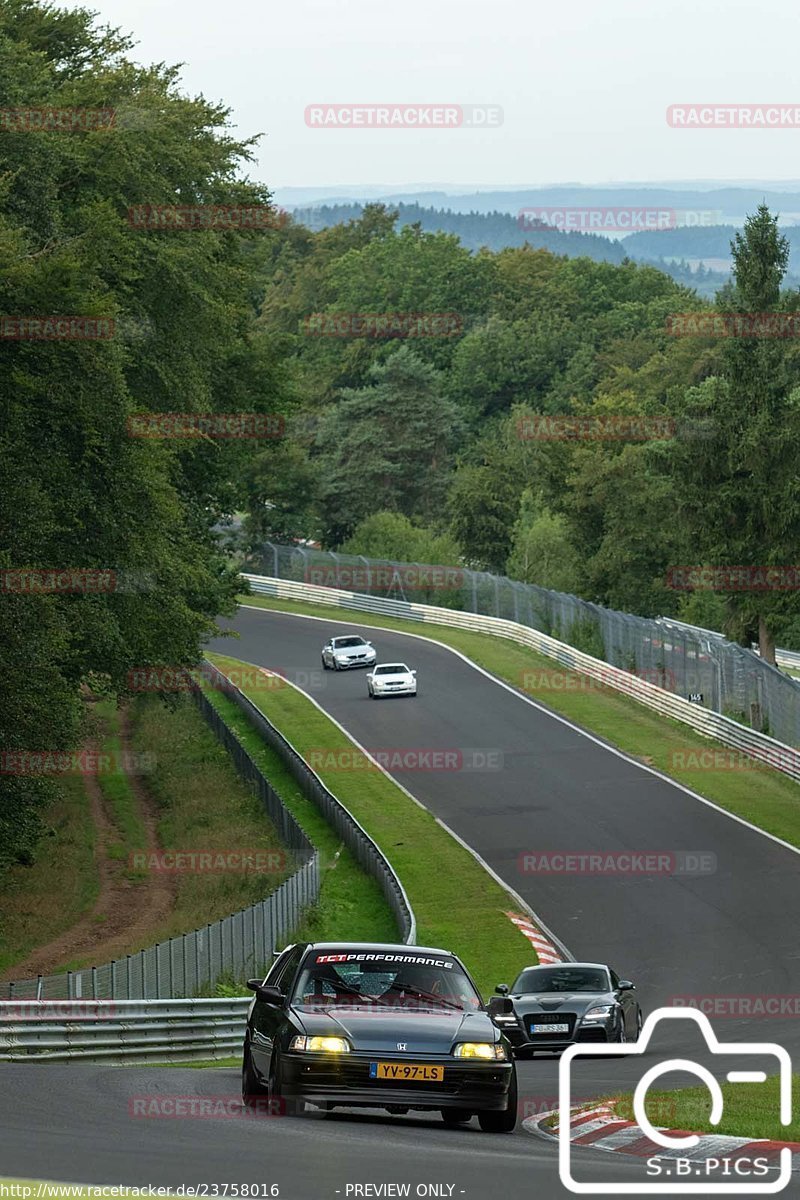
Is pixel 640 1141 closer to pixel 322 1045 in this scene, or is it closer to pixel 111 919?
pixel 322 1045

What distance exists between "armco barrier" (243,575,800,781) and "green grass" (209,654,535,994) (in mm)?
10156

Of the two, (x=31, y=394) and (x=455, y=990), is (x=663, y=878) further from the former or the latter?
(x=455, y=990)

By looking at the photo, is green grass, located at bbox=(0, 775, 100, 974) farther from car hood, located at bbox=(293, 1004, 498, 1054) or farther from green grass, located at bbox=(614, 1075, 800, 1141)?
car hood, located at bbox=(293, 1004, 498, 1054)

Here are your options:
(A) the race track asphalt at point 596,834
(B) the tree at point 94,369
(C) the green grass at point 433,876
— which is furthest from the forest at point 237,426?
(A) the race track asphalt at point 596,834

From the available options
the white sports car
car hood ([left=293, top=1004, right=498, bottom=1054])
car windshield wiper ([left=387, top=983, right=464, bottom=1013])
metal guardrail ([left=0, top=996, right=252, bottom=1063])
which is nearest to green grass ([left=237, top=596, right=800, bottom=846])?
the white sports car

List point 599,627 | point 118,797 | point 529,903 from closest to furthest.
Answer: point 529,903 → point 118,797 → point 599,627

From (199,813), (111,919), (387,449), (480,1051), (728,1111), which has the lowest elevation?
(199,813)

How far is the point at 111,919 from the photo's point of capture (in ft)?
121

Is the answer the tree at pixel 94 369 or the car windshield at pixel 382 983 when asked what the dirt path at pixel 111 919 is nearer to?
the tree at pixel 94 369

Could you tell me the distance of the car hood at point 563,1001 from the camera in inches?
896

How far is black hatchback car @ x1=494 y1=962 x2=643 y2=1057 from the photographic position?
2258 centimetres

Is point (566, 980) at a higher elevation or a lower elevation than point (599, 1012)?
higher

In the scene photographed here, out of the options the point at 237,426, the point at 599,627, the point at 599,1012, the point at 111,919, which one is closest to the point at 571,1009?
the point at 599,1012

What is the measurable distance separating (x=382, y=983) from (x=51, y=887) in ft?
85.1
